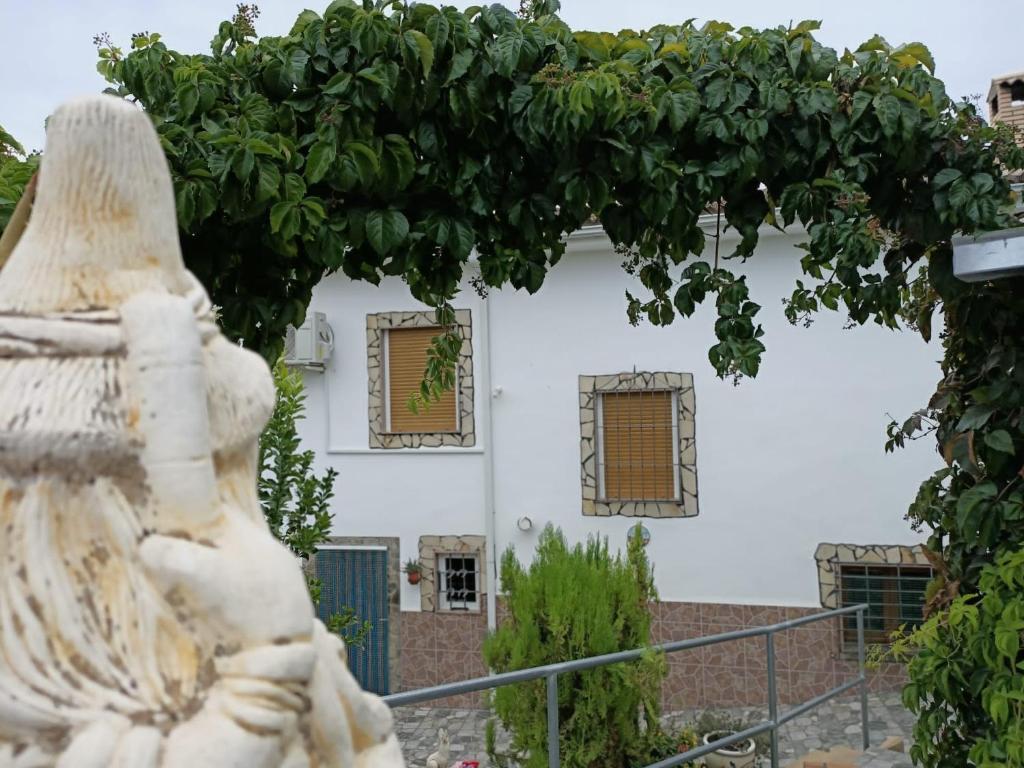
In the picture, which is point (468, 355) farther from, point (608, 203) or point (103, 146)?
point (103, 146)

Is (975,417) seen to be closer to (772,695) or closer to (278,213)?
(772,695)

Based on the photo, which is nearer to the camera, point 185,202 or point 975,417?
point 185,202

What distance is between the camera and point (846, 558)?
7566 millimetres

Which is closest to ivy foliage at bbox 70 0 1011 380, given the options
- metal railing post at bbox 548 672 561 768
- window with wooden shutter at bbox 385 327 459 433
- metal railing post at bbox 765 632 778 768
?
metal railing post at bbox 548 672 561 768

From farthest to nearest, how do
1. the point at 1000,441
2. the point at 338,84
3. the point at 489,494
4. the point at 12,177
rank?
the point at 489,494 < the point at 1000,441 < the point at 338,84 < the point at 12,177

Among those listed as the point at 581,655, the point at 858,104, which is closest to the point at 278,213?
the point at 858,104

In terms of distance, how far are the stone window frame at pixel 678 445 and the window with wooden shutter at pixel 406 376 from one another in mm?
1240

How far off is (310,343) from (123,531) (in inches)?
296

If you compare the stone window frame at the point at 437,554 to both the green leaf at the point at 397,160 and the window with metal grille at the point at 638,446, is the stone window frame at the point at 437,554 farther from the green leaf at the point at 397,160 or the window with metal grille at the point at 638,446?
the green leaf at the point at 397,160

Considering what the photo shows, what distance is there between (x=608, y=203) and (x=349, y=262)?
762mm

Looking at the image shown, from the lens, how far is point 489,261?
305cm

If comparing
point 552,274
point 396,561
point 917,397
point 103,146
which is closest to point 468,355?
point 552,274

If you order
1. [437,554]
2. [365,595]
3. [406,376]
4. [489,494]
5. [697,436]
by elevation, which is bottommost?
[365,595]

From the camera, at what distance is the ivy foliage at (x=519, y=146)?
2.68m
